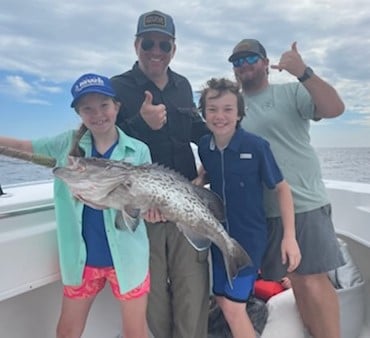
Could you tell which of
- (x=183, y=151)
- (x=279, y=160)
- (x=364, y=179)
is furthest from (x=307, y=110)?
(x=364, y=179)

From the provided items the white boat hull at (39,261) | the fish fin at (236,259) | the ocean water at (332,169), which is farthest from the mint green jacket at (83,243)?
the ocean water at (332,169)

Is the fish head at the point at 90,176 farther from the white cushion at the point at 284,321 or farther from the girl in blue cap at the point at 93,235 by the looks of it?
Answer: the white cushion at the point at 284,321

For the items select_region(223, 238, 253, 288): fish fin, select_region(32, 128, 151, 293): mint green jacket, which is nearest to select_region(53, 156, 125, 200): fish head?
select_region(32, 128, 151, 293): mint green jacket

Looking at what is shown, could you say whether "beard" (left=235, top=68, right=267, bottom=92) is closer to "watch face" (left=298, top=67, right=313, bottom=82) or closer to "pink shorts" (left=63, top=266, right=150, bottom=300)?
"watch face" (left=298, top=67, right=313, bottom=82)

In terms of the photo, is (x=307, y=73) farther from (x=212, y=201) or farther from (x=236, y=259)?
(x=236, y=259)

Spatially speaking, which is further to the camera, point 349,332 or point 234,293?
point 349,332

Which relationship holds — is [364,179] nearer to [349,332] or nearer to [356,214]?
[356,214]

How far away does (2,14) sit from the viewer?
6.93 feet

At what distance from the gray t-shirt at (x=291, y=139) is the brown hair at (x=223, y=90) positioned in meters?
0.18

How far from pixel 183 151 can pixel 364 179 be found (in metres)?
2.48

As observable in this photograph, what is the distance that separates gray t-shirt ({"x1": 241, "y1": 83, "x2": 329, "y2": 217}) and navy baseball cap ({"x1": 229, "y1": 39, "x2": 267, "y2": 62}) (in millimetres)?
250

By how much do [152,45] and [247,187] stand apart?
0.89 m

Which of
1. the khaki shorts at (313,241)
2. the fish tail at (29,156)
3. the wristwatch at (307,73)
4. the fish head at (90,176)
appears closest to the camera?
the fish head at (90,176)

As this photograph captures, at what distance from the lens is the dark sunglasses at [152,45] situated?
189 centimetres
